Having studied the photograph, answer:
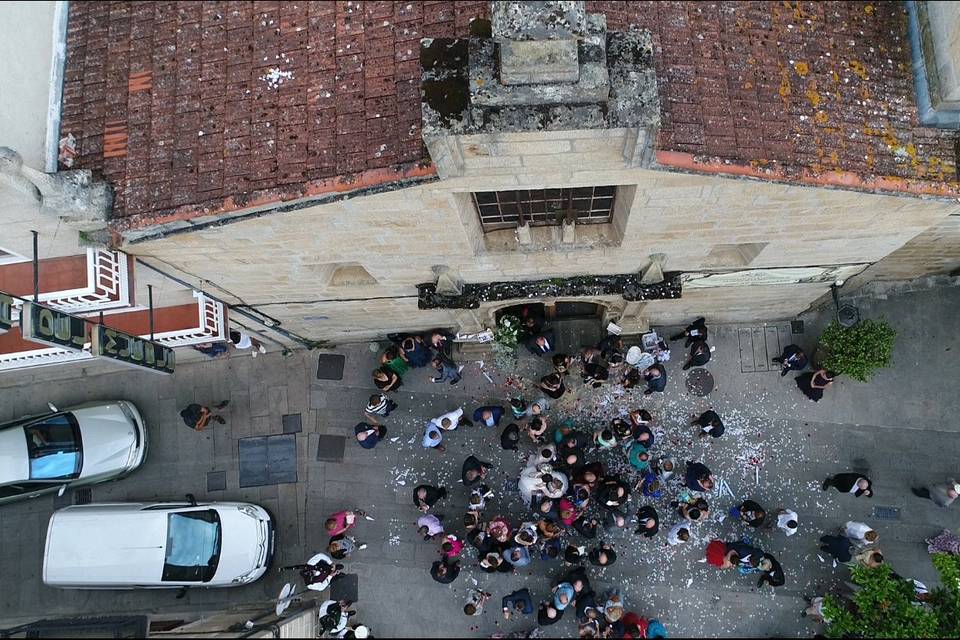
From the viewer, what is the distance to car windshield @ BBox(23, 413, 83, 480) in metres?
13.3

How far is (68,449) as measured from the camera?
44.3 ft

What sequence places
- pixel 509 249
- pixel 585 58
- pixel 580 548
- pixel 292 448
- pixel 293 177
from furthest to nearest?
pixel 292 448 < pixel 580 548 < pixel 509 249 < pixel 293 177 < pixel 585 58

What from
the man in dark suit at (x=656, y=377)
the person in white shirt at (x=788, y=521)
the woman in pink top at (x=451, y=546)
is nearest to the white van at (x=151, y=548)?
the woman in pink top at (x=451, y=546)

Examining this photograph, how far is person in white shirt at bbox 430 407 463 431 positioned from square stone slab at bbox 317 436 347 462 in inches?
92.4

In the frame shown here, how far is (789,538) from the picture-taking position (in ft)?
42.9

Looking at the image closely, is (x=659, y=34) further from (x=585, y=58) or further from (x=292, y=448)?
(x=292, y=448)

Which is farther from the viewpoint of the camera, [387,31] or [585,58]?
[387,31]

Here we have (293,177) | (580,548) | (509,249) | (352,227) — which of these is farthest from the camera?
(580,548)

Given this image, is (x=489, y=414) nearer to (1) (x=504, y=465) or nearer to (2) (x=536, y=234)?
(1) (x=504, y=465)

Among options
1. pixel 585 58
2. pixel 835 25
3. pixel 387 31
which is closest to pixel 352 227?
pixel 387 31

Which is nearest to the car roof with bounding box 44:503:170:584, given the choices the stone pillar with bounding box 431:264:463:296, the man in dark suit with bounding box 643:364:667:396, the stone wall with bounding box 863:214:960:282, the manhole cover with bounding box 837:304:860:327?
the stone pillar with bounding box 431:264:463:296

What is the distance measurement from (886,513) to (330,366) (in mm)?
12528

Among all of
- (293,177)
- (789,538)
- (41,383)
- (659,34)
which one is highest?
(659,34)

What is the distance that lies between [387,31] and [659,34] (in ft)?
11.5
